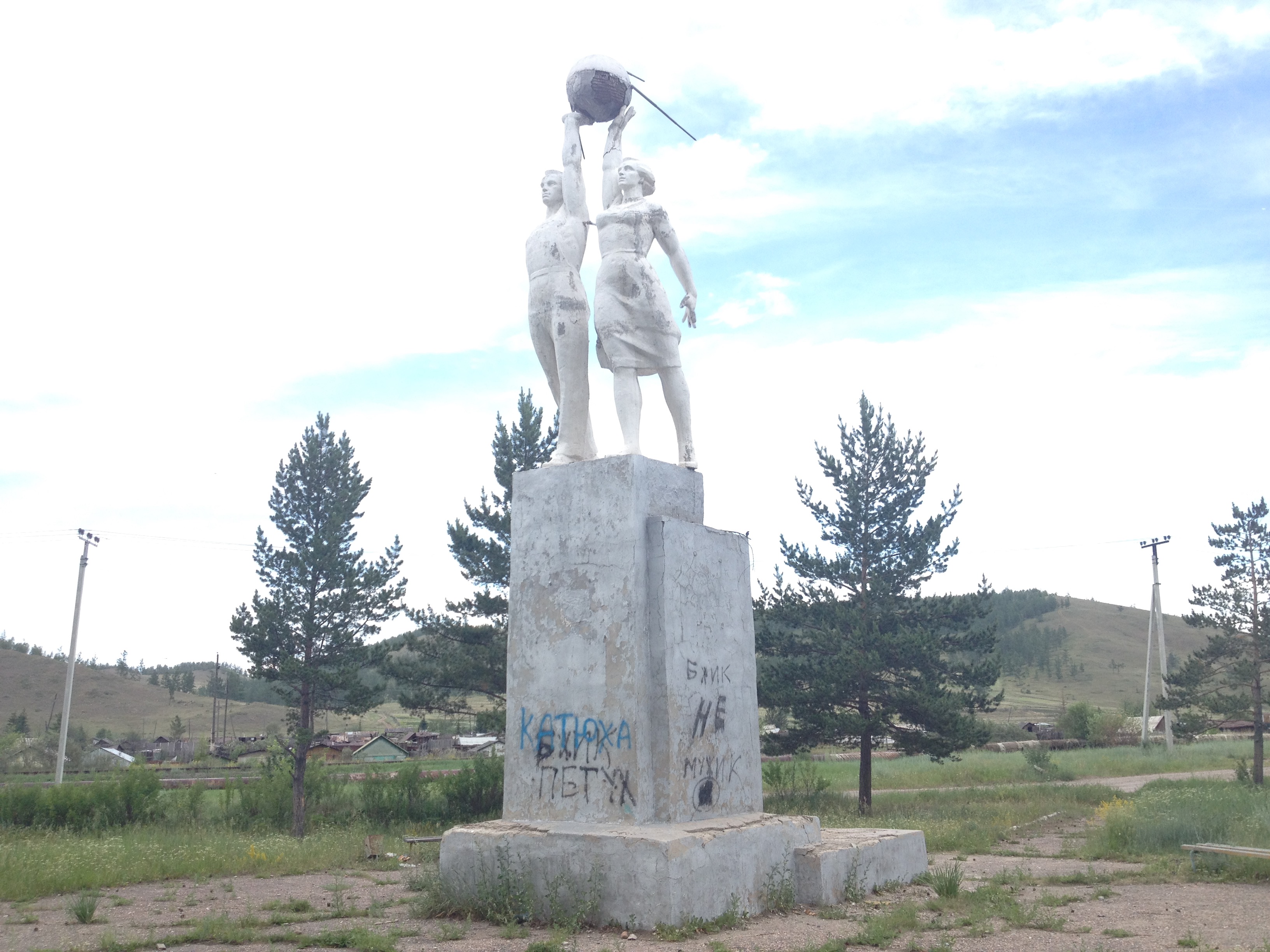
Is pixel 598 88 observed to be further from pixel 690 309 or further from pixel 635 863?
pixel 635 863

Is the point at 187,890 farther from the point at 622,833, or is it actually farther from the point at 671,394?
the point at 671,394

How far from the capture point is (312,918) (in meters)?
6.60

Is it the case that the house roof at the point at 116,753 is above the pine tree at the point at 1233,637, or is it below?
below

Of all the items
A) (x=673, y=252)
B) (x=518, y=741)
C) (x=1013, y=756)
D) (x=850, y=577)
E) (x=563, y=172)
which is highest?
(x=563, y=172)

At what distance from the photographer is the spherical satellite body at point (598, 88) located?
26.5 feet

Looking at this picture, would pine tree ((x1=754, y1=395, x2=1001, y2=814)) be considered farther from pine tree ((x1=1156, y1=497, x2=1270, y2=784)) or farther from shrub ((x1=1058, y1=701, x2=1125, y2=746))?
shrub ((x1=1058, y1=701, x2=1125, y2=746))

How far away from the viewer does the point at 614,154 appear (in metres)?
8.14

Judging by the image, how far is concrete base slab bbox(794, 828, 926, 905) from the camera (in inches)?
274

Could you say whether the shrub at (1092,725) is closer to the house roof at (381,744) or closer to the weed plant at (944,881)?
the house roof at (381,744)

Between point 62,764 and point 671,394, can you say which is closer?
point 671,394

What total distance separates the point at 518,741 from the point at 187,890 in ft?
12.4

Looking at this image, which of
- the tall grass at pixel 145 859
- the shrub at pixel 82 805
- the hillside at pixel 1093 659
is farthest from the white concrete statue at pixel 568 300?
the hillside at pixel 1093 659

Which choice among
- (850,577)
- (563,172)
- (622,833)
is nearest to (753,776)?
(622,833)

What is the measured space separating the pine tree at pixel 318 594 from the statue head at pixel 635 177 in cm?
1603
